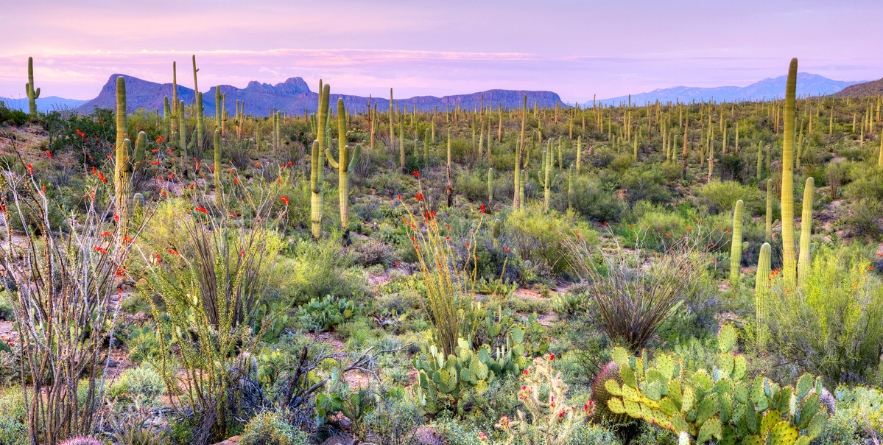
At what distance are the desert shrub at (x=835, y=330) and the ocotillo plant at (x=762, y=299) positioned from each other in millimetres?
159

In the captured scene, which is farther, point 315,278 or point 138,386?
point 315,278

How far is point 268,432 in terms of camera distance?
135 inches

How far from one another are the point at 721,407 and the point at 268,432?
2.68m

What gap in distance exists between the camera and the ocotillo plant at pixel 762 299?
5.68m

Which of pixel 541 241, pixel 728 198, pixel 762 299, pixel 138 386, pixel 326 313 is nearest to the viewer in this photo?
pixel 138 386

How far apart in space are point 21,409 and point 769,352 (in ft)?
21.1

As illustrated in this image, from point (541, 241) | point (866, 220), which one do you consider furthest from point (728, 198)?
point (541, 241)

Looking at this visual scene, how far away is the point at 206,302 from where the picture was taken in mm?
5281

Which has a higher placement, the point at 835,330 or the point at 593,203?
the point at 593,203

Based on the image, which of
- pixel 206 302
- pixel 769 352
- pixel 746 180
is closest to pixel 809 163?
pixel 746 180

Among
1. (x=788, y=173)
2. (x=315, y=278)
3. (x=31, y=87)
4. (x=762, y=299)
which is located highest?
(x=31, y=87)

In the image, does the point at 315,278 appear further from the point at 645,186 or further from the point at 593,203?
the point at 645,186

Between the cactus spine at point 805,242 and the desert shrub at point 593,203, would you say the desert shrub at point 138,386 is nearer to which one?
the cactus spine at point 805,242

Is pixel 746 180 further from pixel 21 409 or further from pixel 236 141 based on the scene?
pixel 21 409
